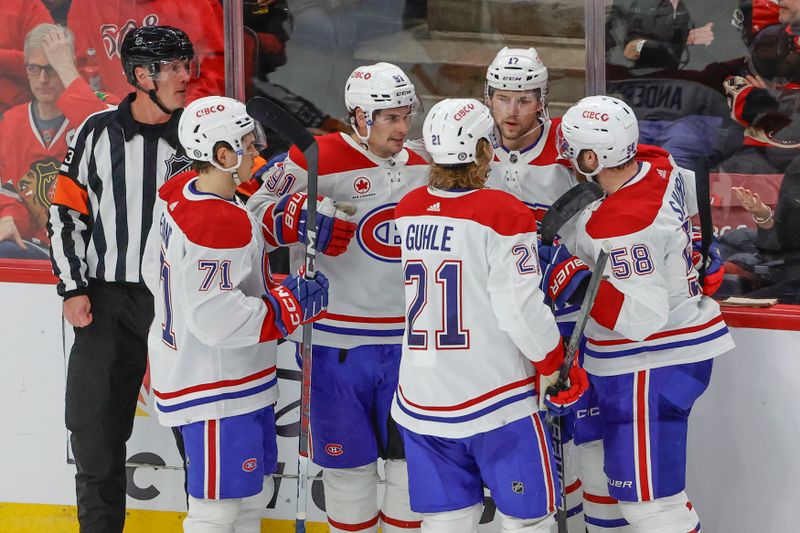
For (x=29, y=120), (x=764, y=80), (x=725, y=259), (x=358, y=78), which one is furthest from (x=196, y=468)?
(x=764, y=80)

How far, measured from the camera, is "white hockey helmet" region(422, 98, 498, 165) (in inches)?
96.7

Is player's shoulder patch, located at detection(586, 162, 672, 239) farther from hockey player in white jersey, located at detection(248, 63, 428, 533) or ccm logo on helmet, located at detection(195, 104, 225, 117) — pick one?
ccm logo on helmet, located at detection(195, 104, 225, 117)

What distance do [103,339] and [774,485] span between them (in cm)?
199

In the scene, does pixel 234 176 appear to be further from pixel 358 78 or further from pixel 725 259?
pixel 725 259

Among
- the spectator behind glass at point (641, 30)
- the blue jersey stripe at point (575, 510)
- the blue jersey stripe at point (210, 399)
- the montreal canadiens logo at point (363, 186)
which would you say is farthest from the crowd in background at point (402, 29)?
the blue jersey stripe at point (210, 399)

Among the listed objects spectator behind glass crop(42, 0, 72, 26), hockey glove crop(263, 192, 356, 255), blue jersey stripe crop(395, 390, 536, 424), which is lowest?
blue jersey stripe crop(395, 390, 536, 424)

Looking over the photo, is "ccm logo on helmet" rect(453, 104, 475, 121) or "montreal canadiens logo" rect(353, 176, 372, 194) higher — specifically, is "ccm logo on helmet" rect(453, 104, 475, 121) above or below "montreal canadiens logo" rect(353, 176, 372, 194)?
above

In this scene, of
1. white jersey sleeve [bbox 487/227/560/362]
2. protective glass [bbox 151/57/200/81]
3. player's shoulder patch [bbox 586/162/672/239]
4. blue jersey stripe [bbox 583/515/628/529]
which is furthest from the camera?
protective glass [bbox 151/57/200/81]

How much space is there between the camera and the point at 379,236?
2912mm

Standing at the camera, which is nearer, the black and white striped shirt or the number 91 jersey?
the number 91 jersey

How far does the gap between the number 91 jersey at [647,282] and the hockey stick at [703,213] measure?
0.04 metres

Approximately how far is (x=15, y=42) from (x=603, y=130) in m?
1.96

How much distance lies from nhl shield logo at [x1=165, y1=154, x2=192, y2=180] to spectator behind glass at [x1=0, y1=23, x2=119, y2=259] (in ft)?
1.51

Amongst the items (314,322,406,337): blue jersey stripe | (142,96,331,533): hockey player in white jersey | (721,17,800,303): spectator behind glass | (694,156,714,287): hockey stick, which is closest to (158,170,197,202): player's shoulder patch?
(142,96,331,533): hockey player in white jersey
